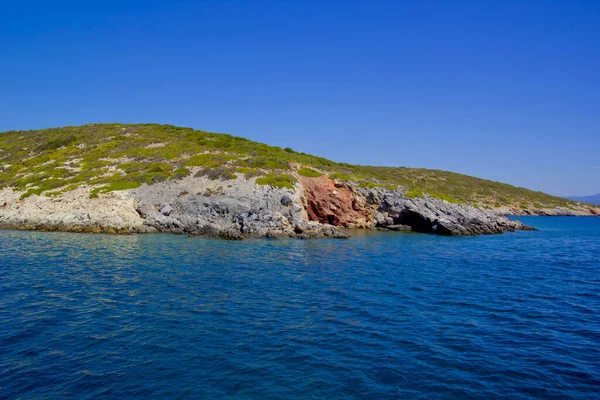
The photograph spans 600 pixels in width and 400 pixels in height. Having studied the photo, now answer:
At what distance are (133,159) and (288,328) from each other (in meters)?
54.0

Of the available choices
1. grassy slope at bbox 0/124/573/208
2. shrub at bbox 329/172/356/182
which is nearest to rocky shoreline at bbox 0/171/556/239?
shrub at bbox 329/172/356/182

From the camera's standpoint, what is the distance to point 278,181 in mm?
49281

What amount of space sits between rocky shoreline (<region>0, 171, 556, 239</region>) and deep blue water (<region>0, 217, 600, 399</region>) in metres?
12.7

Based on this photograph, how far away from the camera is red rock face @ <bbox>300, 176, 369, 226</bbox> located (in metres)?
50.6

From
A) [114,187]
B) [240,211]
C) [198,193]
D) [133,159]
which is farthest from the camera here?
[133,159]

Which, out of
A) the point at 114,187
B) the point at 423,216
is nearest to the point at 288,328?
the point at 114,187

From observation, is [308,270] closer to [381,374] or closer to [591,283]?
[381,374]

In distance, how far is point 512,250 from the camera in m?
38.7

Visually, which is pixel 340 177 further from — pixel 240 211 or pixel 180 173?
pixel 180 173

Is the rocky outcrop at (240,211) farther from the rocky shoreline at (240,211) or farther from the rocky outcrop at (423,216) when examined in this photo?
the rocky outcrop at (423,216)

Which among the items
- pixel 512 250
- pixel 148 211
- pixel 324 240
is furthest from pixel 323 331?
pixel 148 211

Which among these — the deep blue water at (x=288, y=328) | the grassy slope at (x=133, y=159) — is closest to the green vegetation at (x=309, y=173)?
the grassy slope at (x=133, y=159)

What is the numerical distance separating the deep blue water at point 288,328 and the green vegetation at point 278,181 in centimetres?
2131

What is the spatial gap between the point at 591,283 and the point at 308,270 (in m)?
17.6
